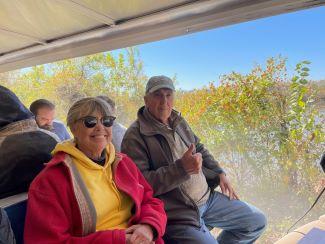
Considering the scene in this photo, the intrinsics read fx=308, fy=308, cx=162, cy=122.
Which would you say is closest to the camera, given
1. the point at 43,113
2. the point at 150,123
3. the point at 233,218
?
the point at 150,123

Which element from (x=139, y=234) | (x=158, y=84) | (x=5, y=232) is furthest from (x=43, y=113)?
(x=5, y=232)

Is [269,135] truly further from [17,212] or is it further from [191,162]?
[17,212]

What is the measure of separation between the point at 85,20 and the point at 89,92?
1.95 metres

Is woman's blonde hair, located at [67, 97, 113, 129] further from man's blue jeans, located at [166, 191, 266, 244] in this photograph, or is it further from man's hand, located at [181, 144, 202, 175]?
man's blue jeans, located at [166, 191, 266, 244]

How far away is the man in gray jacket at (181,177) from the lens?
1756mm

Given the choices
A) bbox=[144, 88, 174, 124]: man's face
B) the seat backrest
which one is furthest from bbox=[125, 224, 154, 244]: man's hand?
bbox=[144, 88, 174, 124]: man's face

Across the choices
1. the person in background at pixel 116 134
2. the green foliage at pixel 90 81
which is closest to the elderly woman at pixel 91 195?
the person in background at pixel 116 134

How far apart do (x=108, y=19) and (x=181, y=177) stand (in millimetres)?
1354

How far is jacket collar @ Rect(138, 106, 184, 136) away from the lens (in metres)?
1.91

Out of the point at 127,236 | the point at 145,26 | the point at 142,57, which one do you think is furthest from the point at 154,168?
the point at 142,57

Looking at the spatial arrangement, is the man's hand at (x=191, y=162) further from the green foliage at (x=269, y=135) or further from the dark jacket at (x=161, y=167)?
A: the green foliage at (x=269, y=135)

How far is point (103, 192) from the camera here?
1.43 m

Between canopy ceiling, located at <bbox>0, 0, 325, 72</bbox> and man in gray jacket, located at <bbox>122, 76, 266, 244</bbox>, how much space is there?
0.47 metres

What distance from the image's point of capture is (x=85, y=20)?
2.42m
